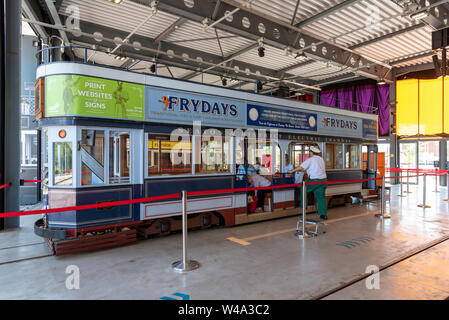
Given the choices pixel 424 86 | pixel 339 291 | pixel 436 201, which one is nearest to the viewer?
pixel 339 291

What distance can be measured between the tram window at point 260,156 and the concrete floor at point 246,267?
1.87 metres

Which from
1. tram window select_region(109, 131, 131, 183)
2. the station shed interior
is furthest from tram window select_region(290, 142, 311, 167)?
tram window select_region(109, 131, 131, 183)

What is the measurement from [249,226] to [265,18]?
668 cm

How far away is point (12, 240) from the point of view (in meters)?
5.84

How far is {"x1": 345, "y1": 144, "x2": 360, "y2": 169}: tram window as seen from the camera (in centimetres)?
1003

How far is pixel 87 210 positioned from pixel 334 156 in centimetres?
775

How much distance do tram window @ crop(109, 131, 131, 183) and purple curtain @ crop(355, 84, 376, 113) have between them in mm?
15971

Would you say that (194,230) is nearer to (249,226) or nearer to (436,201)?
(249,226)

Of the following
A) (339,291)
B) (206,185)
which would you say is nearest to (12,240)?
(206,185)

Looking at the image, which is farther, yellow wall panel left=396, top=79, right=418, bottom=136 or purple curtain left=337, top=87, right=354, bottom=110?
purple curtain left=337, top=87, right=354, bottom=110

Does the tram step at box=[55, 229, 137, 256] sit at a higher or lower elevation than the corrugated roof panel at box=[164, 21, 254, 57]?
lower

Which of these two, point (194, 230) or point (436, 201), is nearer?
point (194, 230)

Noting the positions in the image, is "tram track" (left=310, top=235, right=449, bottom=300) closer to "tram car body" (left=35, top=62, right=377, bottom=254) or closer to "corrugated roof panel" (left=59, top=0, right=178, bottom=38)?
"tram car body" (left=35, top=62, right=377, bottom=254)
